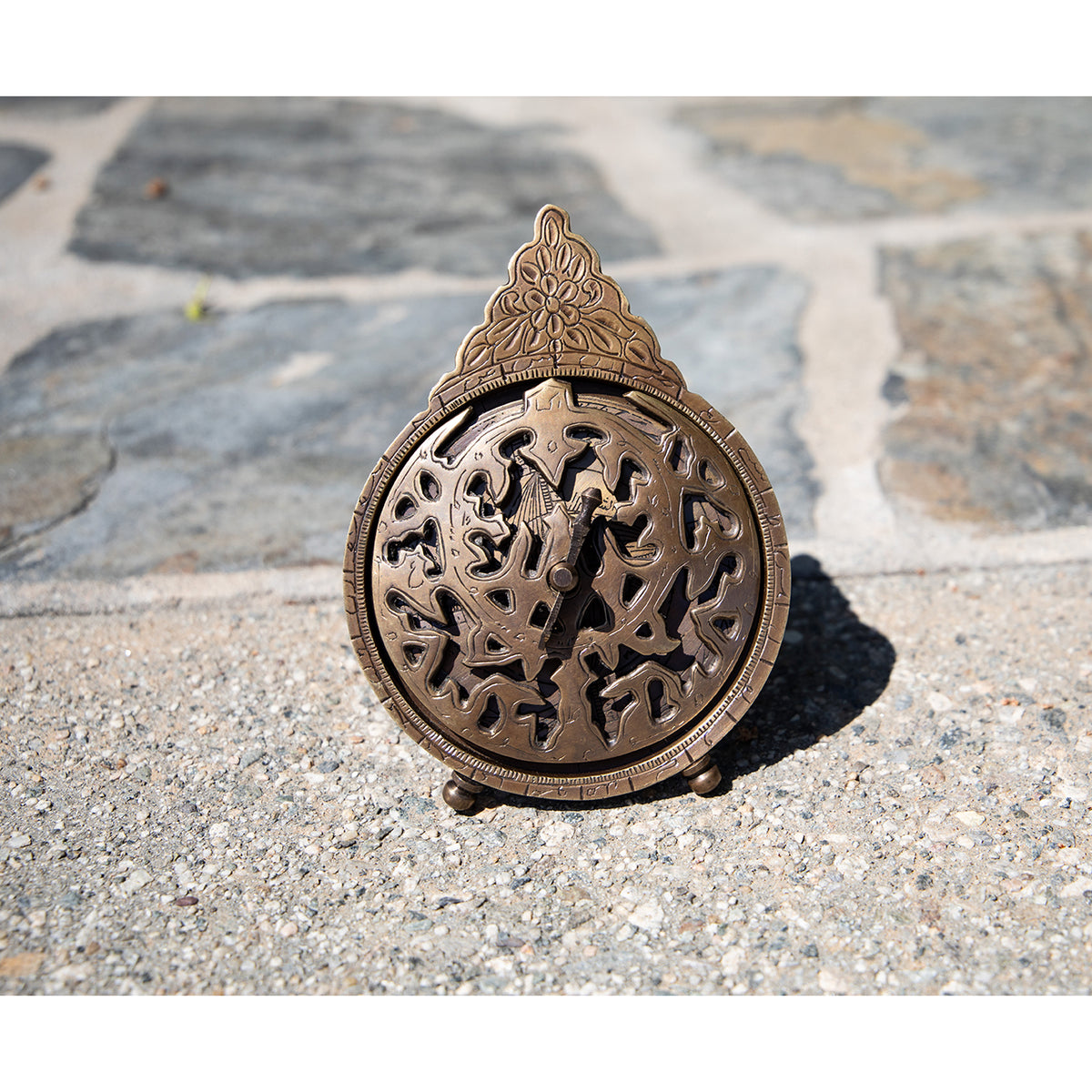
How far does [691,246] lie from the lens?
5.63 meters

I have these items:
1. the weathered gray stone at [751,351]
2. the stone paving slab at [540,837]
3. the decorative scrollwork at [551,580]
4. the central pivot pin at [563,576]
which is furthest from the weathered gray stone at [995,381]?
the central pivot pin at [563,576]

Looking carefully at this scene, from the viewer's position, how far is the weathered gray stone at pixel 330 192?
5.55 metres

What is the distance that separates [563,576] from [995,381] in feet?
9.38

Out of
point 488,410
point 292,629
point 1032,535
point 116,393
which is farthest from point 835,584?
point 116,393

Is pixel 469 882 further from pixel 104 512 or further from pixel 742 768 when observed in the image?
pixel 104 512

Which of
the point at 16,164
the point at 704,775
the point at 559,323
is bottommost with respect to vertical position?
the point at 704,775

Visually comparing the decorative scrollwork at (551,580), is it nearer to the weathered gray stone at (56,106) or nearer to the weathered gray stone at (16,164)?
the weathered gray stone at (16,164)

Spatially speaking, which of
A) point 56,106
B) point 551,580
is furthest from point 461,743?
Answer: point 56,106

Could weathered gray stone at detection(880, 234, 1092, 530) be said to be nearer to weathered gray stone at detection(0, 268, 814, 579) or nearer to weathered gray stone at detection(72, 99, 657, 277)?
weathered gray stone at detection(0, 268, 814, 579)

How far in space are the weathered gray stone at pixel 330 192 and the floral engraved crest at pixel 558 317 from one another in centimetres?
281

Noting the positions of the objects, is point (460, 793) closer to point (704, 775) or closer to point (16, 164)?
point (704, 775)

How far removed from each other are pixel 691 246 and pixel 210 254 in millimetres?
2516

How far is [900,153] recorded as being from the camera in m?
6.43

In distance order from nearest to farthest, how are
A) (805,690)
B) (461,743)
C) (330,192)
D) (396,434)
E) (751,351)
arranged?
1. (461,743)
2. (805,690)
3. (396,434)
4. (751,351)
5. (330,192)
